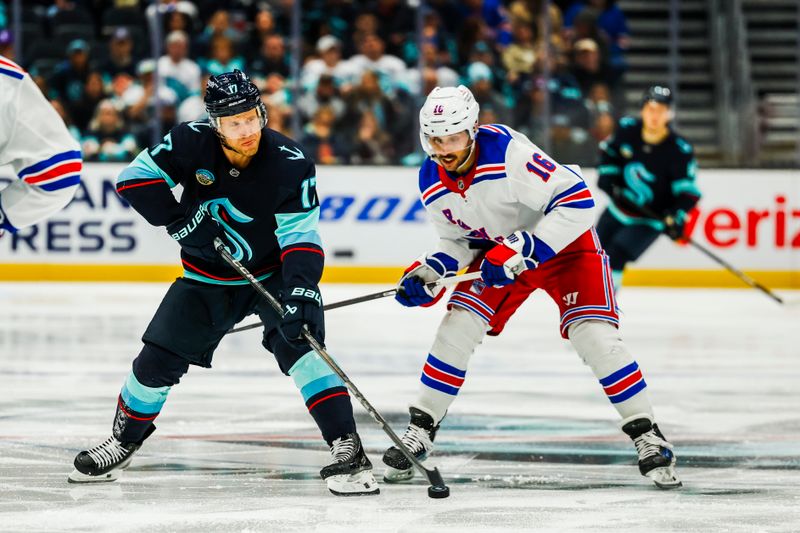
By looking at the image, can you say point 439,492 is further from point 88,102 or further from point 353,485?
point 88,102

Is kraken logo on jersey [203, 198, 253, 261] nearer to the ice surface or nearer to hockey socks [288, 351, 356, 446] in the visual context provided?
hockey socks [288, 351, 356, 446]

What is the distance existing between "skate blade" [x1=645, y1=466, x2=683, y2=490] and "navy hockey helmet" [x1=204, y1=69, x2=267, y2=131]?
1.39 meters

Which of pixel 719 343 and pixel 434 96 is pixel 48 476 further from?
pixel 719 343

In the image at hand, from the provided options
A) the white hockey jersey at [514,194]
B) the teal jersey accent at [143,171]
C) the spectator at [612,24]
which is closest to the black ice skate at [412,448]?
the white hockey jersey at [514,194]

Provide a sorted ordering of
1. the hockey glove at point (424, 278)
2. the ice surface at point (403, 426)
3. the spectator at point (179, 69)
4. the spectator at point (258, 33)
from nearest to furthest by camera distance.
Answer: the ice surface at point (403, 426) → the hockey glove at point (424, 278) → the spectator at point (179, 69) → the spectator at point (258, 33)

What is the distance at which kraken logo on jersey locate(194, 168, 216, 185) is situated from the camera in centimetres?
358

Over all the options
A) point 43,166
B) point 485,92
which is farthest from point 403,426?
point 485,92

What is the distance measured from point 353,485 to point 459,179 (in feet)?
2.86

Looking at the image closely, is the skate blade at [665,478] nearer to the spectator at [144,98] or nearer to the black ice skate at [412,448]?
the black ice skate at [412,448]

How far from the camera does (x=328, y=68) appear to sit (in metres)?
9.45

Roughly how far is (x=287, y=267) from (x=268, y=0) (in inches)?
254

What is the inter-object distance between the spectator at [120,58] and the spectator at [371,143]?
156 cm

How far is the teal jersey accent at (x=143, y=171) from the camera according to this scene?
3568 millimetres

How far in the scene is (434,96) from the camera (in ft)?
12.4
